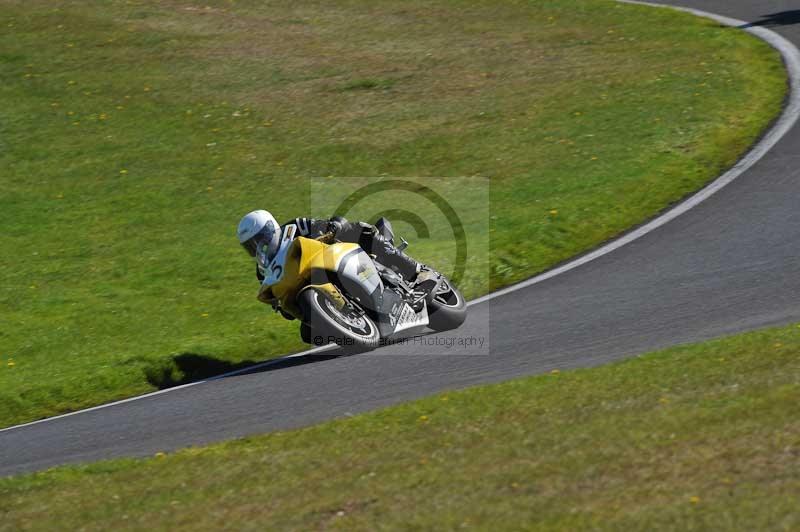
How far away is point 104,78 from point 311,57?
4422 millimetres

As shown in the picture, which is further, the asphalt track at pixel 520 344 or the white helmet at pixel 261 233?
the white helmet at pixel 261 233

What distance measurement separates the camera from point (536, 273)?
12.9 m

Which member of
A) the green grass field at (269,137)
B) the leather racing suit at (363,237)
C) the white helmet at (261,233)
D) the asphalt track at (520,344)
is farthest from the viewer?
the green grass field at (269,137)

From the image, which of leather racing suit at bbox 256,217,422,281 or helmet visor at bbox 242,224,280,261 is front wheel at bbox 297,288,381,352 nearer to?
helmet visor at bbox 242,224,280,261

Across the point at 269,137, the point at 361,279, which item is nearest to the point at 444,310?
the point at 361,279

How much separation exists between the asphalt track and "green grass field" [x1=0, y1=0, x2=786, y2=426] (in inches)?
43.0

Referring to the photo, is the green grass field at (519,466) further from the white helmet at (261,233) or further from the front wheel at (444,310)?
the white helmet at (261,233)

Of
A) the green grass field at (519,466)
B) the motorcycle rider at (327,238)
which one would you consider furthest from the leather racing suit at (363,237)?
the green grass field at (519,466)

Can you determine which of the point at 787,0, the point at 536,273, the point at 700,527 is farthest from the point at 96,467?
the point at 787,0

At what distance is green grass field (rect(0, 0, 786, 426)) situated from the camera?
1315 centimetres

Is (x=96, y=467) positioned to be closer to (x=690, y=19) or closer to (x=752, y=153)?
(x=752, y=153)

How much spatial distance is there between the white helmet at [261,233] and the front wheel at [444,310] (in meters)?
1.67

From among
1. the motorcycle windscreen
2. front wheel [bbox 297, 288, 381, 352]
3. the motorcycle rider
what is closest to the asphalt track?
front wheel [bbox 297, 288, 381, 352]

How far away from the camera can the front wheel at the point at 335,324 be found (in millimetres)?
10148
